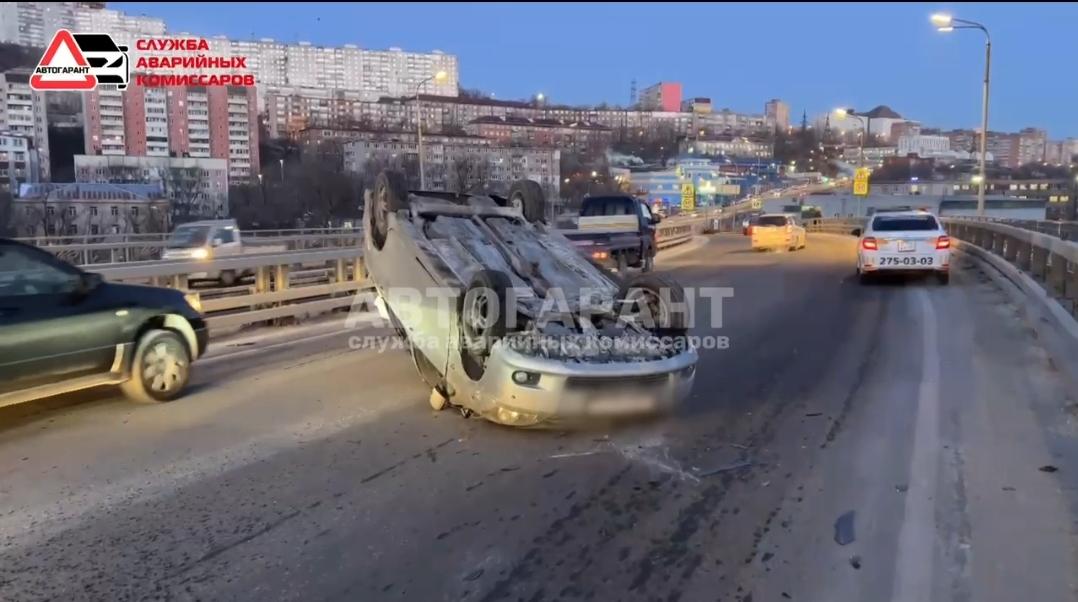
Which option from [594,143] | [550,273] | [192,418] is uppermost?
[594,143]

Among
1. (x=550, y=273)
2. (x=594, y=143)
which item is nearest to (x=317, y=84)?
(x=594, y=143)

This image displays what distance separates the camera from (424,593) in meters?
3.99

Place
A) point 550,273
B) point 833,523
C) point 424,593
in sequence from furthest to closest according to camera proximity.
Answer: point 550,273 → point 833,523 → point 424,593

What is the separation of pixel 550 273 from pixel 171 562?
4574mm

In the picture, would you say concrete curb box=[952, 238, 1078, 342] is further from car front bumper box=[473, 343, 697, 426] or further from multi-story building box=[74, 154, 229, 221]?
multi-story building box=[74, 154, 229, 221]

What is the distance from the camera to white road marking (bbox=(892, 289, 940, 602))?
4.08 metres

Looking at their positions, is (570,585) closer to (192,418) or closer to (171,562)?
(171,562)

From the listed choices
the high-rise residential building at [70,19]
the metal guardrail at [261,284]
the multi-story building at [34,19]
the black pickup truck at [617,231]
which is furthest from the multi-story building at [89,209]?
the high-rise residential building at [70,19]

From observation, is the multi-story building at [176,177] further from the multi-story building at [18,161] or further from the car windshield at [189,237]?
the car windshield at [189,237]

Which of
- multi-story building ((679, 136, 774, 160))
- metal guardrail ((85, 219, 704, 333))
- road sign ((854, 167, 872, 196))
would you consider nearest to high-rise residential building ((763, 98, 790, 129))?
Answer: multi-story building ((679, 136, 774, 160))

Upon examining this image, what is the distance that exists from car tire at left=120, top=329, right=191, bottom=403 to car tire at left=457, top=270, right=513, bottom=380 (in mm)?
3138

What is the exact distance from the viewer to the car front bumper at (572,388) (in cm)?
600

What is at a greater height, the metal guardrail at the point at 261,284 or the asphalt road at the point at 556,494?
the metal guardrail at the point at 261,284

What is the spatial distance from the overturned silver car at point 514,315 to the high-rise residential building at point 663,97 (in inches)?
4058
